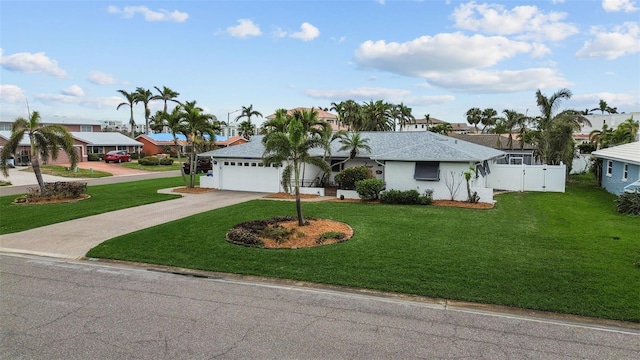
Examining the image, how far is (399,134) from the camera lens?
27156mm

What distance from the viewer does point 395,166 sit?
21266mm

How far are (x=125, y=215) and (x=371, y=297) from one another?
13.0 m

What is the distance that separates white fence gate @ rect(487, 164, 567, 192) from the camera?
23.5 m

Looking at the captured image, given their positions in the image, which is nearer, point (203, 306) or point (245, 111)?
point (203, 306)

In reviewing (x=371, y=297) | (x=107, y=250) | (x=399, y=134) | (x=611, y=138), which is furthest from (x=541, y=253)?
(x=611, y=138)

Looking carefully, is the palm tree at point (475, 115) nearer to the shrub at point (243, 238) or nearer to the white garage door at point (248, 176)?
the white garage door at point (248, 176)

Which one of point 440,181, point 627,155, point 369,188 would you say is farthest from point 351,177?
point 627,155

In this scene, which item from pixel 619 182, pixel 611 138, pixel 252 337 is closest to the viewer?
pixel 252 337

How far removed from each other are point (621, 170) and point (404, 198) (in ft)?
41.3

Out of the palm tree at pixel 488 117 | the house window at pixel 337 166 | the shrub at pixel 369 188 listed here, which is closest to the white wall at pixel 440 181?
the shrub at pixel 369 188

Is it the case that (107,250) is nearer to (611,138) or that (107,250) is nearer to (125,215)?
(125,215)

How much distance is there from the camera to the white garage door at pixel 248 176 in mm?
24938

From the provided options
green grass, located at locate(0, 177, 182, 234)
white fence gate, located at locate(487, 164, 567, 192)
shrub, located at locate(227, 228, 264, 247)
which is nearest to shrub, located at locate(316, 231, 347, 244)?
shrub, located at locate(227, 228, 264, 247)

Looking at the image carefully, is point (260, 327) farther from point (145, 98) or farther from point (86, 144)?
point (145, 98)
